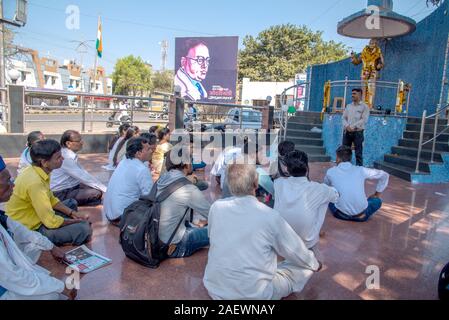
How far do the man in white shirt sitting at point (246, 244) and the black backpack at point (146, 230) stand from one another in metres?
0.70

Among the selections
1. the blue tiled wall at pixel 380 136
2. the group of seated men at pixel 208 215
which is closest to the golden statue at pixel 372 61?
the blue tiled wall at pixel 380 136

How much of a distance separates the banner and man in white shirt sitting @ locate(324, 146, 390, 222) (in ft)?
59.1

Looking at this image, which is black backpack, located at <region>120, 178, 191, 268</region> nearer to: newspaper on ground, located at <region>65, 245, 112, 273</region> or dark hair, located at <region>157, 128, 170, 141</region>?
newspaper on ground, located at <region>65, 245, 112, 273</region>

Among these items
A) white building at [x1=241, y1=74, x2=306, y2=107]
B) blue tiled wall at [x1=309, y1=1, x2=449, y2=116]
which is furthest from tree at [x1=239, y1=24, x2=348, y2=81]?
blue tiled wall at [x1=309, y1=1, x2=449, y2=116]

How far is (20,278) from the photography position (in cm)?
183

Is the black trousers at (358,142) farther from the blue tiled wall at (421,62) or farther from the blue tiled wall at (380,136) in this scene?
the blue tiled wall at (421,62)

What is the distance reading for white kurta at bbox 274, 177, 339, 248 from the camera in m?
2.79

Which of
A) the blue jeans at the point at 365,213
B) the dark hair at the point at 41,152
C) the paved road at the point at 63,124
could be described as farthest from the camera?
the paved road at the point at 63,124

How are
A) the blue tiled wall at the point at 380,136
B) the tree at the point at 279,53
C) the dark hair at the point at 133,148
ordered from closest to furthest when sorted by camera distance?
1. the dark hair at the point at 133,148
2. the blue tiled wall at the point at 380,136
3. the tree at the point at 279,53

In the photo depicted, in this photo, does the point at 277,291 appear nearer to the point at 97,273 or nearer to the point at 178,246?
the point at 178,246

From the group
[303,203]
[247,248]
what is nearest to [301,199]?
[303,203]

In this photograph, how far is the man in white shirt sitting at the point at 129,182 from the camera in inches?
139

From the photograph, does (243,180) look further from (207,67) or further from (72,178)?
(207,67)
